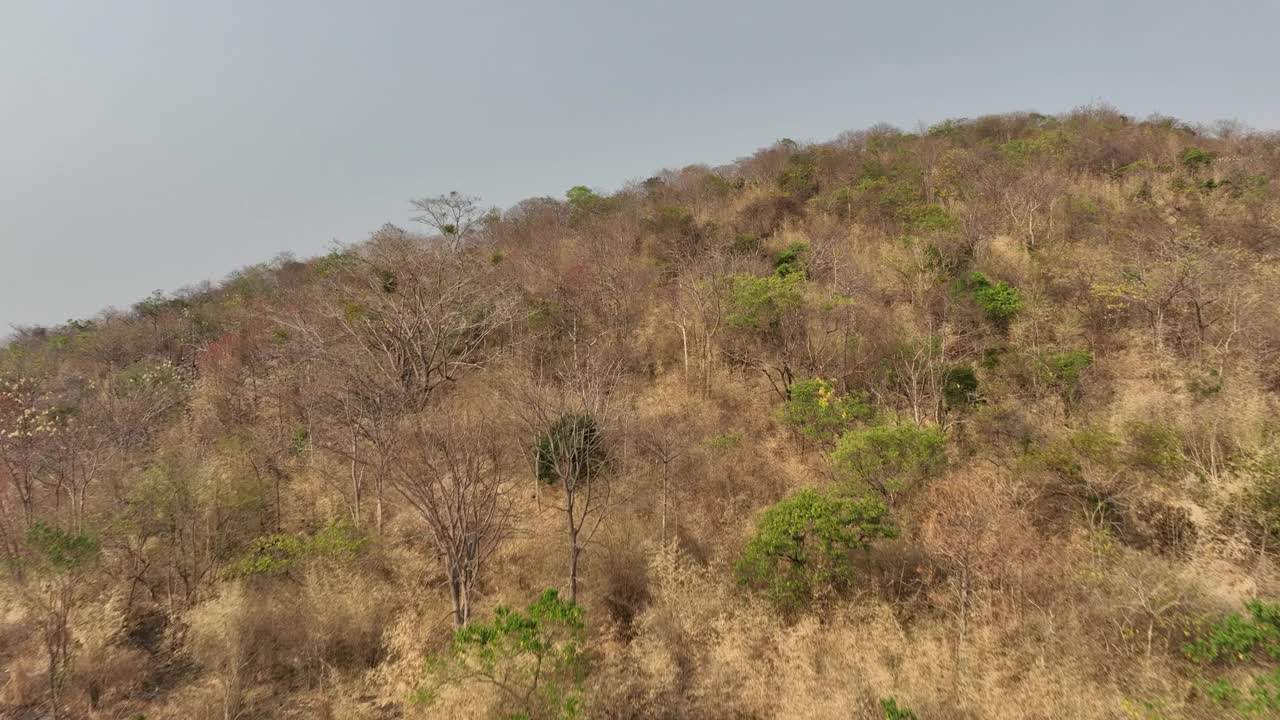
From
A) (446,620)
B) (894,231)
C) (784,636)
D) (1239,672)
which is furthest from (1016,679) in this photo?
(894,231)

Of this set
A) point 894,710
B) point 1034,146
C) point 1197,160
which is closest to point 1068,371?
point 894,710

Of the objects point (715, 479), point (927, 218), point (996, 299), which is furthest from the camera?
point (927, 218)

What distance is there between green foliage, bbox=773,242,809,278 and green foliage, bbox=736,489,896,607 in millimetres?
14047

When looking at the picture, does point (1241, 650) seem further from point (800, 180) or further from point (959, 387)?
point (800, 180)

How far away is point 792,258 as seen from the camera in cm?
2253

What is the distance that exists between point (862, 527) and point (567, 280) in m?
17.1

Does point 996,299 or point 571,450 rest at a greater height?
point 996,299

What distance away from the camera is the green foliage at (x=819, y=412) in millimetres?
13969

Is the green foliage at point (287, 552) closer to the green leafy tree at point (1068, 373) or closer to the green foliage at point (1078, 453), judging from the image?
the green foliage at point (1078, 453)

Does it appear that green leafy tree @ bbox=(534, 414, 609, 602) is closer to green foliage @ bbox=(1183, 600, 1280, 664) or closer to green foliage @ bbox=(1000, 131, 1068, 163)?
green foliage @ bbox=(1183, 600, 1280, 664)

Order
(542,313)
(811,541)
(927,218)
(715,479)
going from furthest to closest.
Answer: (927,218), (542,313), (715,479), (811,541)

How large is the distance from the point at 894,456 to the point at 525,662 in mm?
7975

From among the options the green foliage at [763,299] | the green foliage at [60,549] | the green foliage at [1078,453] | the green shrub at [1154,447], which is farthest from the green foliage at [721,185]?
the green foliage at [60,549]

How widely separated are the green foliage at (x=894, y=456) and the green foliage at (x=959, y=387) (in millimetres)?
4899
